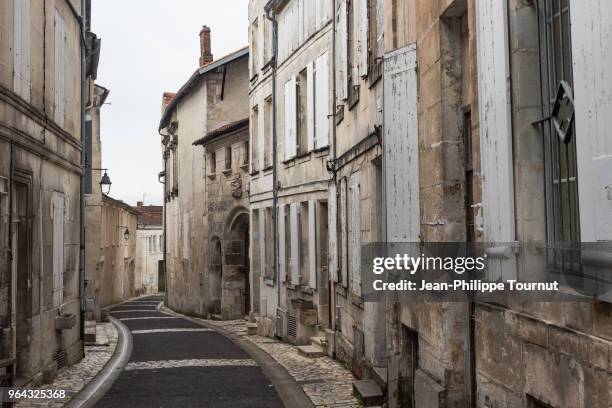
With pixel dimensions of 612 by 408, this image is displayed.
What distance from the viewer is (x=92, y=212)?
23.1 m

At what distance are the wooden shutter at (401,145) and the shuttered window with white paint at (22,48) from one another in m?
4.57

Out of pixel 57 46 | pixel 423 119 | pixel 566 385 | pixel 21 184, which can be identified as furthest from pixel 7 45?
pixel 566 385

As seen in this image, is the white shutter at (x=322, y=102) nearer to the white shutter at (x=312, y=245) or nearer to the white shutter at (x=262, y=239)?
the white shutter at (x=312, y=245)

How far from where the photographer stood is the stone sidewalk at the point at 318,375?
9.36 metres

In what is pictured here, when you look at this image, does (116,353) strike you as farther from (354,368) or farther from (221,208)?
(221,208)

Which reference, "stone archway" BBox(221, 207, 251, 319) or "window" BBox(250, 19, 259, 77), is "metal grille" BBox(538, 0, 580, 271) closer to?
"window" BBox(250, 19, 259, 77)

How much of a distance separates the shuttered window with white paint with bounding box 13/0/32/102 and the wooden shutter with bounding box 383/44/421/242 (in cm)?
457

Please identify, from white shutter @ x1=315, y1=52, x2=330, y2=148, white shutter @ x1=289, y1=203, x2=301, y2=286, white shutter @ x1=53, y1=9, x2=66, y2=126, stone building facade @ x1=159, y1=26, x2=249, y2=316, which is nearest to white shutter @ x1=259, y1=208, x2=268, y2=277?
white shutter @ x1=289, y1=203, x2=301, y2=286

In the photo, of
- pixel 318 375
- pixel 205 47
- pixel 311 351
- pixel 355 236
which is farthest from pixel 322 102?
pixel 205 47

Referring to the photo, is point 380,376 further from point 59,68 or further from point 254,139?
point 254,139

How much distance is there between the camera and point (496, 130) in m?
4.89

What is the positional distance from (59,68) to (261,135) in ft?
25.5

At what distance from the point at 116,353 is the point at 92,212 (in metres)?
9.55

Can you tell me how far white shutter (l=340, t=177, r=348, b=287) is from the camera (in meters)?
11.1
